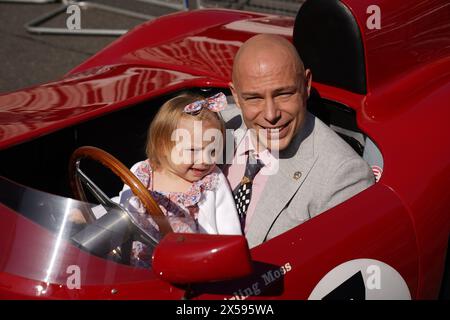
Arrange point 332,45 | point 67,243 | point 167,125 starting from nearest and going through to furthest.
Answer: point 67,243, point 167,125, point 332,45

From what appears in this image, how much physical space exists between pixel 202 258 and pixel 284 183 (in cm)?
70

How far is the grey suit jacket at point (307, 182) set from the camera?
2.16 meters

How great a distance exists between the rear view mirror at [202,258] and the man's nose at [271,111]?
0.63m

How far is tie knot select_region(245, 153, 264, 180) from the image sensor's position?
2.33m

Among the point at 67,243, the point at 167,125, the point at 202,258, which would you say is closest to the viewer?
the point at 202,258

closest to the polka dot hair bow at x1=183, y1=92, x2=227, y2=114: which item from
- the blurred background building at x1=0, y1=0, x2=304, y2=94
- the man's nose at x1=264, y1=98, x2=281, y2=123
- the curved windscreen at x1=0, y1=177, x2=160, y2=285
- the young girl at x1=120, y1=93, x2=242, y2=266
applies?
the young girl at x1=120, y1=93, x2=242, y2=266

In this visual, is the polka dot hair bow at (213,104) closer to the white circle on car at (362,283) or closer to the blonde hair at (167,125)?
the blonde hair at (167,125)

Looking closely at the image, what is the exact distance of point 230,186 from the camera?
2.41 meters

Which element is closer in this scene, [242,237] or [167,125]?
[242,237]

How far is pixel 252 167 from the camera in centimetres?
234

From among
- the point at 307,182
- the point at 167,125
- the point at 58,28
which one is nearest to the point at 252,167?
the point at 307,182

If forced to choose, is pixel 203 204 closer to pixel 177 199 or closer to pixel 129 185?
pixel 177 199

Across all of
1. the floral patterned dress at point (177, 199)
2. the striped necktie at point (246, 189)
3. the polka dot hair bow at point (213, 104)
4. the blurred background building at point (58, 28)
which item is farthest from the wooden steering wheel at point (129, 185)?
the blurred background building at point (58, 28)

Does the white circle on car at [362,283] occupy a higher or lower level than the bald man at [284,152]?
lower
